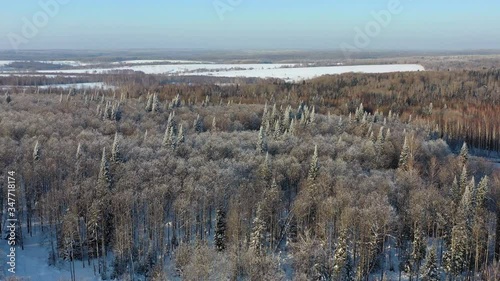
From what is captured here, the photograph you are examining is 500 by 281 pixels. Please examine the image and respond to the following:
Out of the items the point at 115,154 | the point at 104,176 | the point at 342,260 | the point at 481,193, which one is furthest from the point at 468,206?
the point at 115,154

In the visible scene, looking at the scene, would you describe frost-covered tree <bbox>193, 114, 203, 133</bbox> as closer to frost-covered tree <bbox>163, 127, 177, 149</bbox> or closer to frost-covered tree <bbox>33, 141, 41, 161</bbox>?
frost-covered tree <bbox>163, 127, 177, 149</bbox>

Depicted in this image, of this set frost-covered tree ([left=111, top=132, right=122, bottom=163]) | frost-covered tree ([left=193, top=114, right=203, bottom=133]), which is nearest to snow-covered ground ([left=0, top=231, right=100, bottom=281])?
frost-covered tree ([left=111, top=132, right=122, bottom=163])

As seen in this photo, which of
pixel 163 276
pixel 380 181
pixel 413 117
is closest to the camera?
pixel 163 276

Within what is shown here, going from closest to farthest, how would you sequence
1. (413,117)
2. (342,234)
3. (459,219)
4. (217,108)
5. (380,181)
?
(342,234) → (459,219) → (380,181) → (217,108) → (413,117)

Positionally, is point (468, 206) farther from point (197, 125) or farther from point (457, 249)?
point (197, 125)

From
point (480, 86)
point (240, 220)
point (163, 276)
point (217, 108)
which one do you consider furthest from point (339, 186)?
point (480, 86)

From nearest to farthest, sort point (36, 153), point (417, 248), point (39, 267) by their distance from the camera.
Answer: point (39, 267) → point (417, 248) → point (36, 153)

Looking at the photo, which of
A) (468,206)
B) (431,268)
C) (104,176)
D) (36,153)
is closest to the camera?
(431,268)

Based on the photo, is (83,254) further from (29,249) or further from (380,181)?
(380,181)

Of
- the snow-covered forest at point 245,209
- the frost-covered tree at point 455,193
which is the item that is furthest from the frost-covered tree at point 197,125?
the frost-covered tree at point 455,193

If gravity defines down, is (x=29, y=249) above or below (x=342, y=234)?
below

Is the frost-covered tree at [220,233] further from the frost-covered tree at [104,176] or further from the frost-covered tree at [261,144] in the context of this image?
the frost-covered tree at [261,144]
